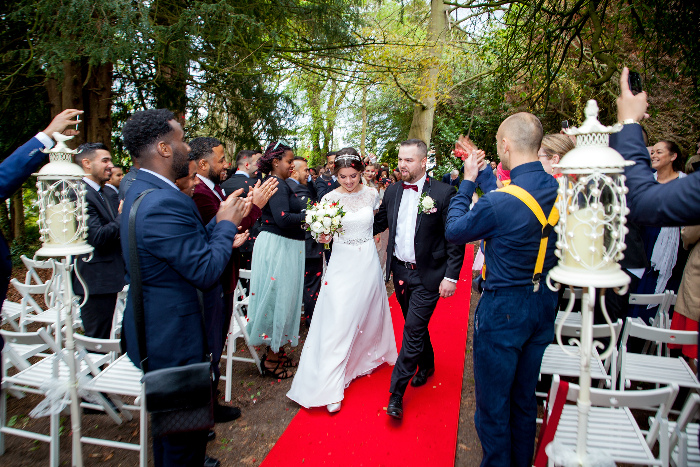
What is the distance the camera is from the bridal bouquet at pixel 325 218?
4.03 m

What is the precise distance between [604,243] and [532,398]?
1468mm

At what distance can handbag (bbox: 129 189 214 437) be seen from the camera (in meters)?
2.19

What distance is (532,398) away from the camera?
270 centimetres

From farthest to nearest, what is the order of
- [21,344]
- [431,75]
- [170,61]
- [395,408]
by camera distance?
[431,75]
[170,61]
[395,408]
[21,344]

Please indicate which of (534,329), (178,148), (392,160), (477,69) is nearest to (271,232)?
Answer: (178,148)

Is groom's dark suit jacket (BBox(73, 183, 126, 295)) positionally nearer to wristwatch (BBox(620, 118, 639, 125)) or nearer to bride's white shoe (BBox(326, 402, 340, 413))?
bride's white shoe (BBox(326, 402, 340, 413))

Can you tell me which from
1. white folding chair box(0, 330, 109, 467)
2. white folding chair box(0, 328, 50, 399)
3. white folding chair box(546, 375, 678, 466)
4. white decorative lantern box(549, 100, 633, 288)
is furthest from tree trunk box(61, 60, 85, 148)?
white folding chair box(546, 375, 678, 466)

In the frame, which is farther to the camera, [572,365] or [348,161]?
[348,161]

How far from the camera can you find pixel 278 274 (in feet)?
15.4

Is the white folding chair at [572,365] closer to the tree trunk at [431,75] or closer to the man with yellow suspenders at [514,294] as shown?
the man with yellow suspenders at [514,294]

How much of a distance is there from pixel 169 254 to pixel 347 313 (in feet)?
7.13

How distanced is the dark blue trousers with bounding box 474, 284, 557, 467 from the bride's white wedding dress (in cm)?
155

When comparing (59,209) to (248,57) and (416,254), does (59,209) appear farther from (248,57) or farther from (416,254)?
(248,57)

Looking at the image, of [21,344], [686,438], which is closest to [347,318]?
[686,438]
